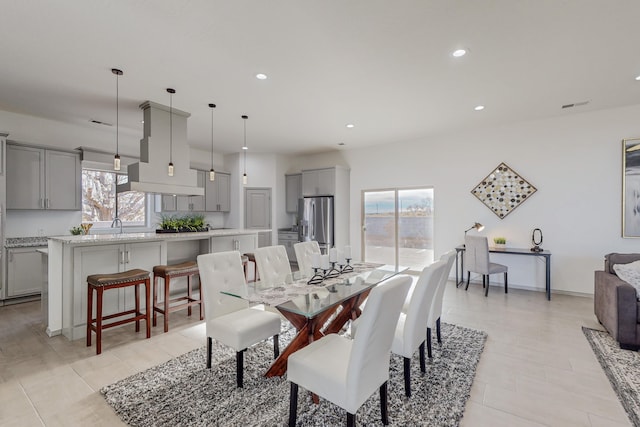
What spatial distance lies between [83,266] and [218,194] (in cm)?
393

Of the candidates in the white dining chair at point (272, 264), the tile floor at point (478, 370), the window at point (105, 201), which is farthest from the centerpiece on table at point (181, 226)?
the white dining chair at point (272, 264)

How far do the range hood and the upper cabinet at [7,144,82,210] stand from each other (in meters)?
1.36

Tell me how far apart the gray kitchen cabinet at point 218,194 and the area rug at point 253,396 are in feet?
14.8

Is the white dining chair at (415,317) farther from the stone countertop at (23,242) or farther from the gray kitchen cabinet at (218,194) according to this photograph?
the gray kitchen cabinet at (218,194)

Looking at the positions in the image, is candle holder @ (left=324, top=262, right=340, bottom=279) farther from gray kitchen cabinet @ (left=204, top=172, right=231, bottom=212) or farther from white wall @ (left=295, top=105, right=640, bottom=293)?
gray kitchen cabinet @ (left=204, top=172, right=231, bottom=212)

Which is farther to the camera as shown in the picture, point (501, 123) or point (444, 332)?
point (501, 123)

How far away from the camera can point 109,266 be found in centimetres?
320

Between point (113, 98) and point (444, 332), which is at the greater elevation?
point (113, 98)

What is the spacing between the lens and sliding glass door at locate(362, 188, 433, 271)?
586cm

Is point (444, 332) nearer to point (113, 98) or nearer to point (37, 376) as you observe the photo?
point (37, 376)

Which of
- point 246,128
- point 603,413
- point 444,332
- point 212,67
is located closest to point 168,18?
point 212,67

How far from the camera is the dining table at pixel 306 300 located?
1.90 metres

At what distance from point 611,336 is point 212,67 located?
493cm

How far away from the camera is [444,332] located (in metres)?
3.10
